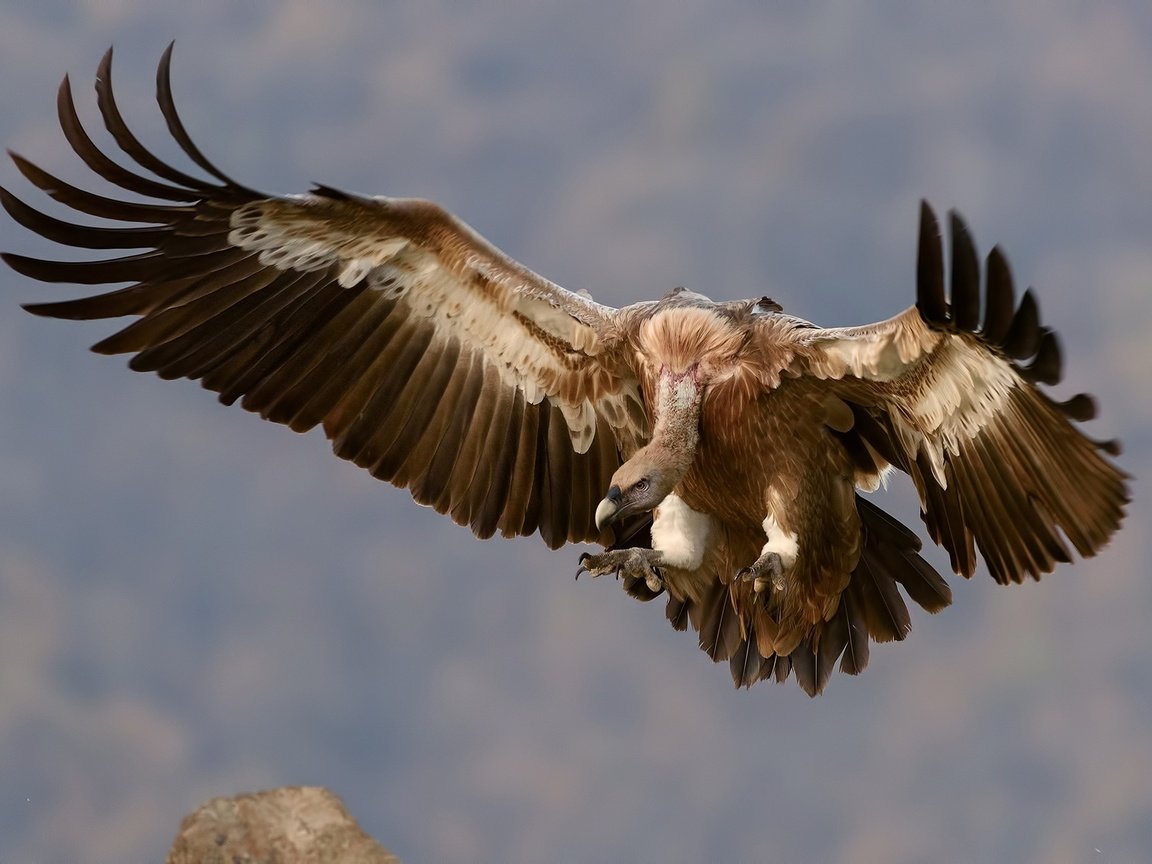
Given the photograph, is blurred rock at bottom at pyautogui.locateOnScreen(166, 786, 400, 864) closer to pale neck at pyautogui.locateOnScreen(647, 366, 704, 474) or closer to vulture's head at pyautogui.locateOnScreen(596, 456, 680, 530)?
vulture's head at pyautogui.locateOnScreen(596, 456, 680, 530)

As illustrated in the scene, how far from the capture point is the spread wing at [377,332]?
7.78 metres

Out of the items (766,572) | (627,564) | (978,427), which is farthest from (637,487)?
(978,427)

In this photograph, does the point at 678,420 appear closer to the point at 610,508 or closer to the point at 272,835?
the point at 610,508

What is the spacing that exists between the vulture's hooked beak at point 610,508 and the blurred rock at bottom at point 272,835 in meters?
2.00

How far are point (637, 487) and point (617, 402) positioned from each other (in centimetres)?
107

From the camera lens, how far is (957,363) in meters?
6.88

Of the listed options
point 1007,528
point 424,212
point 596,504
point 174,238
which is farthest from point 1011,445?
point 174,238

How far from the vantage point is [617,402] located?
8273mm

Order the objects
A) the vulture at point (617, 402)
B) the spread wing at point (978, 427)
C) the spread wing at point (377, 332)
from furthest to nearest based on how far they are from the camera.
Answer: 1. the spread wing at point (377, 332)
2. the vulture at point (617, 402)
3. the spread wing at point (978, 427)

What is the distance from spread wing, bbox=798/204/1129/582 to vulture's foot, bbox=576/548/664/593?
116cm

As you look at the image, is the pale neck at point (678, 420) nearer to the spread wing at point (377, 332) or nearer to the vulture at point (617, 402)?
the vulture at point (617, 402)

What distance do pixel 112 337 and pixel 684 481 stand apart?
2.99 m

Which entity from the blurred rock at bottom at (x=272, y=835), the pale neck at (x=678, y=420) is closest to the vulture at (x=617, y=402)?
the pale neck at (x=678, y=420)

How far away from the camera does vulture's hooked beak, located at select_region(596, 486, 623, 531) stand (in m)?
7.16
